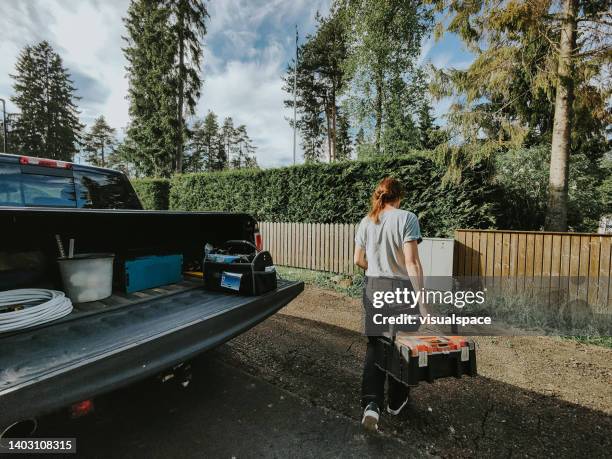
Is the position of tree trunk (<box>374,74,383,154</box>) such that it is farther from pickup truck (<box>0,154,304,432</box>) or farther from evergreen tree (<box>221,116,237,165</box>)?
evergreen tree (<box>221,116,237,165</box>)

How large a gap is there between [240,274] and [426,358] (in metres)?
1.51

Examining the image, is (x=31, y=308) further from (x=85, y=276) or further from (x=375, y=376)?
(x=375, y=376)

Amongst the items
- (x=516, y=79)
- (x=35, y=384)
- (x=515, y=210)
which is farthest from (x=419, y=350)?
(x=516, y=79)

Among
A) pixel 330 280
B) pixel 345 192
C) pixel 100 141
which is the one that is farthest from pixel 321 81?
pixel 100 141

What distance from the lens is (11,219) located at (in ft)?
7.32

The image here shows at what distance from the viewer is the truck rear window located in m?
2.96

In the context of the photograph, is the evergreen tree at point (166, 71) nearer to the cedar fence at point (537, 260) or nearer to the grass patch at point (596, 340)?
the cedar fence at point (537, 260)

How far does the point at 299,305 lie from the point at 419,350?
3578 mm

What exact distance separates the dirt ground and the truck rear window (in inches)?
91.0

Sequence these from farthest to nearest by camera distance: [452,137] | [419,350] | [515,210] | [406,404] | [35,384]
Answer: [515,210] < [452,137] < [406,404] < [419,350] < [35,384]

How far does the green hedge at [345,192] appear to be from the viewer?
6445mm

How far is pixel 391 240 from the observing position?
7.77 ft

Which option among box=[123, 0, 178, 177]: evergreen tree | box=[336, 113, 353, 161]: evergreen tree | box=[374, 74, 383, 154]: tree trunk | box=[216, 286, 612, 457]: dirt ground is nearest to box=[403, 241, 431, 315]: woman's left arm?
box=[216, 286, 612, 457]: dirt ground

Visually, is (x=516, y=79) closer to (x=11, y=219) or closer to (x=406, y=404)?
(x=406, y=404)
